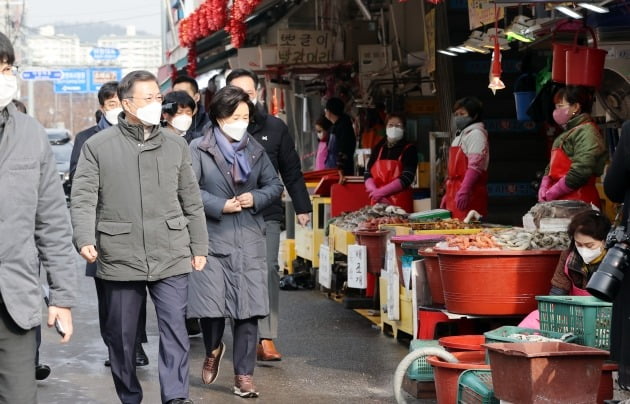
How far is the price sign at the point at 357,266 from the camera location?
12125 millimetres

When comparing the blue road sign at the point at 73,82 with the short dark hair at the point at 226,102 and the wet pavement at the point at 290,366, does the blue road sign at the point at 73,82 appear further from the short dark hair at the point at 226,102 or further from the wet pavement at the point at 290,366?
the short dark hair at the point at 226,102

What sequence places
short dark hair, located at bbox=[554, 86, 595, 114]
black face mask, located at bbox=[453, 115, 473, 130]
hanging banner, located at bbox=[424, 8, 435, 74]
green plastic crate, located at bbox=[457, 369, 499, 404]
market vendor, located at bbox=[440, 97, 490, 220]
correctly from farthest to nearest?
hanging banner, located at bbox=[424, 8, 435, 74] → black face mask, located at bbox=[453, 115, 473, 130] → market vendor, located at bbox=[440, 97, 490, 220] → short dark hair, located at bbox=[554, 86, 595, 114] → green plastic crate, located at bbox=[457, 369, 499, 404]

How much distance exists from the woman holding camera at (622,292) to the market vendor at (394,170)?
729 centimetres

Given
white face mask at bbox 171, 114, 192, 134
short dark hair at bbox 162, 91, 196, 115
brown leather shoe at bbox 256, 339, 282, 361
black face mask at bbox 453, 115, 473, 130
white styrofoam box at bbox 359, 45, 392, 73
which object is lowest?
brown leather shoe at bbox 256, 339, 282, 361

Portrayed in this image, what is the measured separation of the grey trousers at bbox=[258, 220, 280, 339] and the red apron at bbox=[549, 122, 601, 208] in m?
2.26

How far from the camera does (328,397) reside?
8703mm

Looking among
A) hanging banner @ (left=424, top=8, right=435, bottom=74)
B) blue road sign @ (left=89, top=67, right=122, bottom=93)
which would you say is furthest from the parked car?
hanging banner @ (left=424, top=8, right=435, bottom=74)

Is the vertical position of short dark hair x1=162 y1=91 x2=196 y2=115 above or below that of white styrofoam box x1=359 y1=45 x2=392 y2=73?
below

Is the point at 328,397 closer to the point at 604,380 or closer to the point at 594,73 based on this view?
the point at 604,380

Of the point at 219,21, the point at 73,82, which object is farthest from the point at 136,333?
the point at 73,82

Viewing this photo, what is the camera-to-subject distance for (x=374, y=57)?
56.6 ft

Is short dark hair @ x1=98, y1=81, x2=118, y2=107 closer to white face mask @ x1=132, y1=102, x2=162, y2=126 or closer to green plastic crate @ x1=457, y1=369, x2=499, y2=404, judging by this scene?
white face mask @ x1=132, y1=102, x2=162, y2=126

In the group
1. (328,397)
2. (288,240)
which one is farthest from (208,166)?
(288,240)

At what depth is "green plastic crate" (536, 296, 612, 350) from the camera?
7.13 metres
